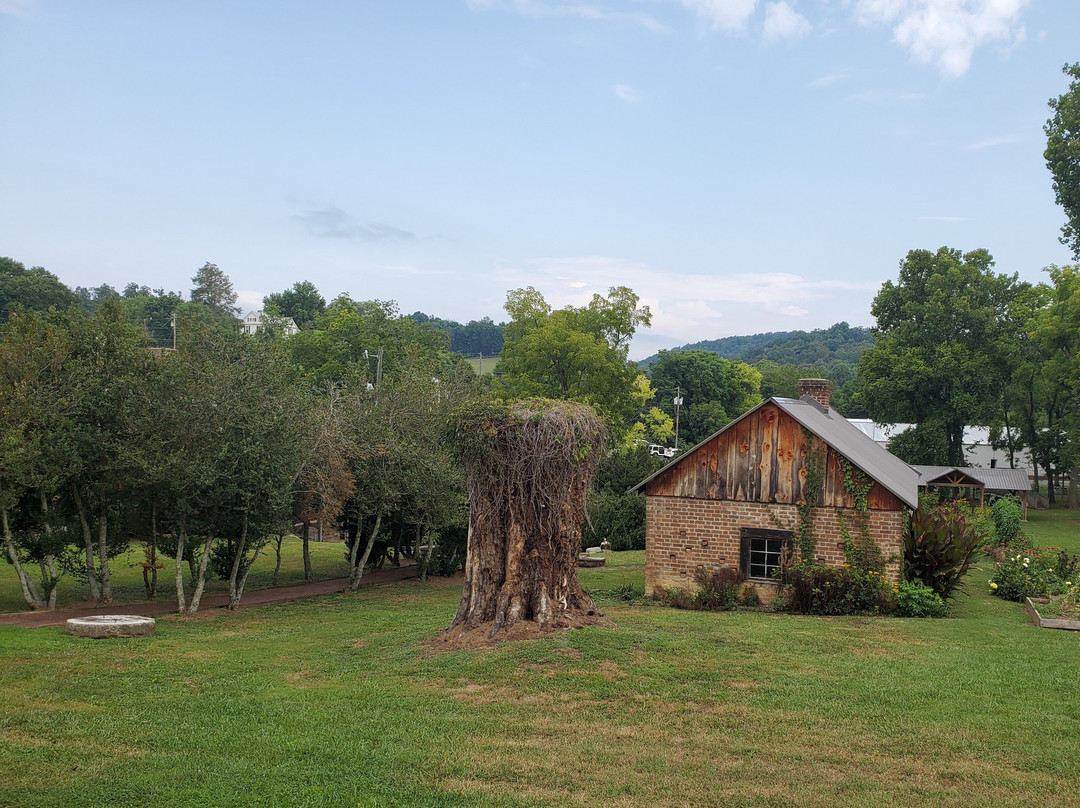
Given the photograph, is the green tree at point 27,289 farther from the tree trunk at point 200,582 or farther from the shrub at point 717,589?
the shrub at point 717,589

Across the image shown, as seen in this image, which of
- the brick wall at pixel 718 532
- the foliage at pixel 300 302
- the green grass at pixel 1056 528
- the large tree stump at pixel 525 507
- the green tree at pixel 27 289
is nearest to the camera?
the large tree stump at pixel 525 507

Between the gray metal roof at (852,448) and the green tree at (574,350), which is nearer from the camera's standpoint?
the gray metal roof at (852,448)

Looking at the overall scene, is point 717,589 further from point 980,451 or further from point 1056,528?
point 980,451

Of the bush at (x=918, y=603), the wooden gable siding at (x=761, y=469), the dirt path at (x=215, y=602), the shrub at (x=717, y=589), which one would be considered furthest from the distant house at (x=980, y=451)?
the shrub at (x=717, y=589)

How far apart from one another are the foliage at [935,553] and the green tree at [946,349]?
1341 inches

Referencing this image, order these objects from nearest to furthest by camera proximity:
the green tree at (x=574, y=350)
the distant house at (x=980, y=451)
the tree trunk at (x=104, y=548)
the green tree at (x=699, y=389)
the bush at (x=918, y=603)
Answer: the bush at (x=918, y=603) → the tree trunk at (x=104, y=548) → the green tree at (x=574, y=350) → the distant house at (x=980, y=451) → the green tree at (x=699, y=389)

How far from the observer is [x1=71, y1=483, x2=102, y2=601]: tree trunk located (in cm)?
1938

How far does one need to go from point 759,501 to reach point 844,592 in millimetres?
2546

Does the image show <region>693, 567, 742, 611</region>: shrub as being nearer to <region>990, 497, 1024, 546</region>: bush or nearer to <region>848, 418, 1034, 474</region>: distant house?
<region>990, 497, 1024, 546</region>: bush

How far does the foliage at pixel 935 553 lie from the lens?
60.4 ft

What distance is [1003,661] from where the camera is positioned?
12.5 m

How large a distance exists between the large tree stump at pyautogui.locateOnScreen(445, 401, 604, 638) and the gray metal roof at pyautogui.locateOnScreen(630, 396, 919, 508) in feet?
15.9

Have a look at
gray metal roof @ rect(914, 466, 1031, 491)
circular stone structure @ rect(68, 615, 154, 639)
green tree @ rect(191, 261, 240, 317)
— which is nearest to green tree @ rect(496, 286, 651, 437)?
gray metal roof @ rect(914, 466, 1031, 491)

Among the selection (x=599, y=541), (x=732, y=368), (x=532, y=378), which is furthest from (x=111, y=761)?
(x=732, y=368)
